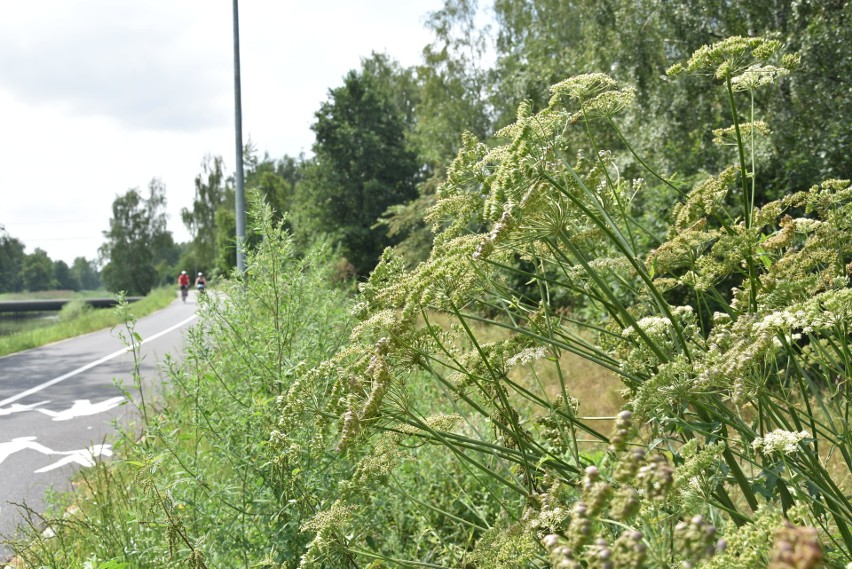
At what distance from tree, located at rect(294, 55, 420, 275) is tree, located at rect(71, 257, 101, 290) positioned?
127133mm

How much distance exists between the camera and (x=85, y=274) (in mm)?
144500

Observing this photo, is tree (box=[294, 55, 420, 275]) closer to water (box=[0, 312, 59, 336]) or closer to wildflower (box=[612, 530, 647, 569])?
water (box=[0, 312, 59, 336])

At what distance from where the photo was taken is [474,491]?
14.9 feet

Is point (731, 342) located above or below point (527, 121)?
below

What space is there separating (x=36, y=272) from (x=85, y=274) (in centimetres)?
2712

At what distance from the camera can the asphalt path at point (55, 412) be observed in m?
6.57

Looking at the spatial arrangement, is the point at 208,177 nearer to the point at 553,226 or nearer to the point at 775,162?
the point at 775,162

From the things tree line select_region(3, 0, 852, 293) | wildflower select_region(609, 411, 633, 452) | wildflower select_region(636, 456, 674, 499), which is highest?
tree line select_region(3, 0, 852, 293)

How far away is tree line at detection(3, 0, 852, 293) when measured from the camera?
9.99 metres

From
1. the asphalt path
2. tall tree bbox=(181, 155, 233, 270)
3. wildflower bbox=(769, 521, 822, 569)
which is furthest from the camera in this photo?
tall tree bbox=(181, 155, 233, 270)

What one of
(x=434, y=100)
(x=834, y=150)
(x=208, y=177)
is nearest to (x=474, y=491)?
(x=834, y=150)

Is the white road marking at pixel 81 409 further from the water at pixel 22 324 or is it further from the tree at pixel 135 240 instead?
the tree at pixel 135 240

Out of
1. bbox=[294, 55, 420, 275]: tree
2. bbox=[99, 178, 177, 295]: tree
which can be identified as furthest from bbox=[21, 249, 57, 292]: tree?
bbox=[294, 55, 420, 275]: tree

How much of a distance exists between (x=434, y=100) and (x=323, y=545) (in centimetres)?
2868
